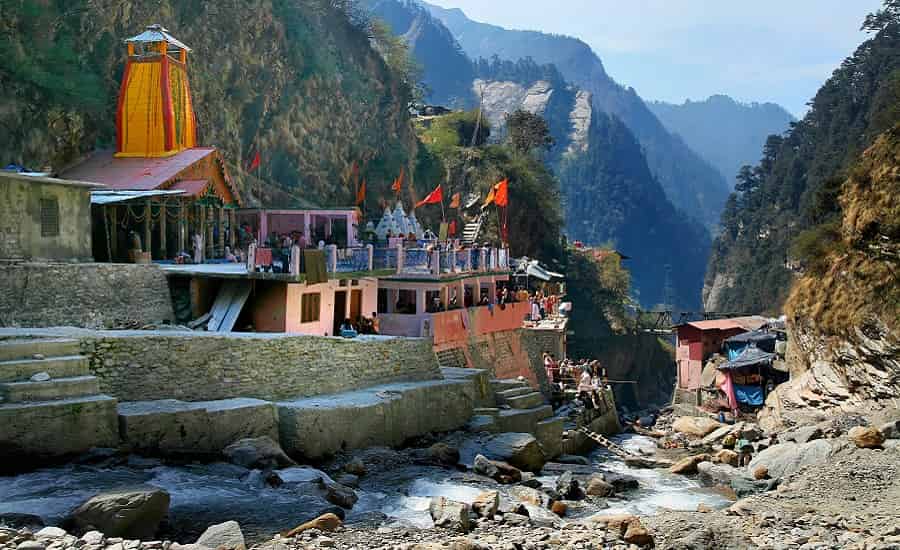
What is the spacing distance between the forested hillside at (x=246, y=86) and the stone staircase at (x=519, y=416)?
18448 mm

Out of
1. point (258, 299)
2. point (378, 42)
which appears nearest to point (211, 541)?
point (258, 299)

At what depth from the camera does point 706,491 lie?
23.0 metres

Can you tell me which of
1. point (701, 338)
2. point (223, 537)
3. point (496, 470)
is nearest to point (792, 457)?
point (496, 470)

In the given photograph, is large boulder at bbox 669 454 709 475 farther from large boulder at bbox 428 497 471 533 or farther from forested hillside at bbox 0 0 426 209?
forested hillside at bbox 0 0 426 209

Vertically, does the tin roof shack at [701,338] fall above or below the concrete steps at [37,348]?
below

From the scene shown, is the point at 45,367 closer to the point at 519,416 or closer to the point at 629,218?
the point at 519,416

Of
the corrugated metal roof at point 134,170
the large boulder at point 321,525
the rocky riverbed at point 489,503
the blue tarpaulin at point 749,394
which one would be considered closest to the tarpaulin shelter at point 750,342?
the blue tarpaulin at point 749,394

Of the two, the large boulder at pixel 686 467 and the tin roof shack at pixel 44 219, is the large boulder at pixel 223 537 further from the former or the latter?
the large boulder at pixel 686 467

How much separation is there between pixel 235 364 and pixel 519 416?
359 inches

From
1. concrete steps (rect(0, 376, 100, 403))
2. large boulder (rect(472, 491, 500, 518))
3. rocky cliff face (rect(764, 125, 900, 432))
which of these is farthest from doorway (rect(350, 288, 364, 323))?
rocky cliff face (rect(764, 125, 900, 432))

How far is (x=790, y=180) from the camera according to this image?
78.9 meters

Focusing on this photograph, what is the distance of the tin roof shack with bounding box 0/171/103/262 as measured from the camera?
20.5 meters

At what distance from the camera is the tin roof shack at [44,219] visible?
20547 millimetres

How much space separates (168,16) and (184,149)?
12.5 meters
